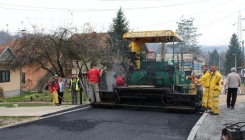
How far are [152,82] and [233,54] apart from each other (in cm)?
6244

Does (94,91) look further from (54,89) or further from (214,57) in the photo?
(214,57)

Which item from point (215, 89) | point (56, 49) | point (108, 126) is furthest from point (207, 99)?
point (56, 49)

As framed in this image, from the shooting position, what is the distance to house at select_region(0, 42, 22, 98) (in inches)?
975

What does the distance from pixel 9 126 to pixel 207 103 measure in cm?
621

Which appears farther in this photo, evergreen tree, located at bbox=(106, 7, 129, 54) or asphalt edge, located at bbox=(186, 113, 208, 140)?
evergreen tree, located at bbox=(106, 7, 129, 54)

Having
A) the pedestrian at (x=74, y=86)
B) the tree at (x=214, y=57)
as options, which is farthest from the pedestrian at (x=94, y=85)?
the tree at (x=214, y=57)

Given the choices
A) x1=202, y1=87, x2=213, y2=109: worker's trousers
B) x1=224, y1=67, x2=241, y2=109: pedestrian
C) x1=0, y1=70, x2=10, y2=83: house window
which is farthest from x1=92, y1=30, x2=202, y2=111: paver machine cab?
x1=0, y1=70, x2=10, y2=83: house window

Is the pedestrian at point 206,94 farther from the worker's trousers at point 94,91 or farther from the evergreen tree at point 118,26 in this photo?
the evergreen tree at point 118,26

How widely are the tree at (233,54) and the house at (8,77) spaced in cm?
5308

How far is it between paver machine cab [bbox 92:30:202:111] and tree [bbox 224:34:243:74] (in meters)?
60.8

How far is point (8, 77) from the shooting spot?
85.7 ft

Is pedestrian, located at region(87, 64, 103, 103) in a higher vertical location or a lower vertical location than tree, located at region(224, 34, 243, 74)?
lower

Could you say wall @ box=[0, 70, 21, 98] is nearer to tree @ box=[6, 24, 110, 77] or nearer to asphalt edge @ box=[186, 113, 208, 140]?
tree @ box=[6, 24, 110, 77]

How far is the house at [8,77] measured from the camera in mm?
24766
